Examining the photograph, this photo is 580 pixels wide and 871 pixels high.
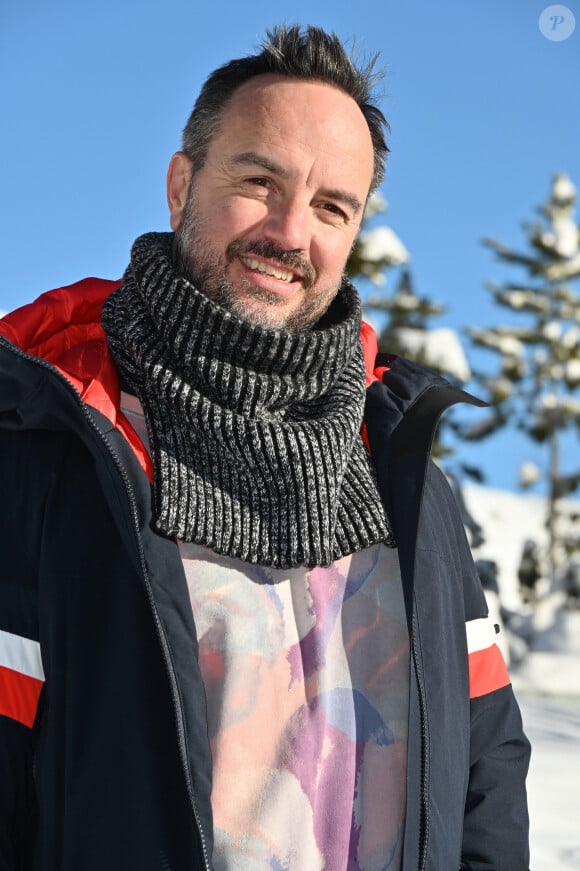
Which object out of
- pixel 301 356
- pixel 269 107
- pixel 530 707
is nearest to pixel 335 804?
pixel 301 356

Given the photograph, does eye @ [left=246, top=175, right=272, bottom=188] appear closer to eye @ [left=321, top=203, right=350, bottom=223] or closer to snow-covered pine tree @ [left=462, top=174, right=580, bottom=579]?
eye @ [left=321, top=203, right=350, bottom=223]

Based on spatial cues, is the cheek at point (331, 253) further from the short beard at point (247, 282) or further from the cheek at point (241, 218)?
the cheek at point (241, 218)

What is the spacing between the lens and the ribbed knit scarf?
82.0 inches

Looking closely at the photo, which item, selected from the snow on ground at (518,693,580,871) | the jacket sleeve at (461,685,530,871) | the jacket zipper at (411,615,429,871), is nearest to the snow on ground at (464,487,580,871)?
the snow on ground at (518,693,580,871)

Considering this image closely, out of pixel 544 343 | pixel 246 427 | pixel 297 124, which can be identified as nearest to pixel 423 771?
pixel 246 427

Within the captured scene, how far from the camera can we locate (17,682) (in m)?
1.86

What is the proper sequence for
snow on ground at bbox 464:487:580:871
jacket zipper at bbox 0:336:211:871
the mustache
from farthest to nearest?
snow on ground at bbox 464:487:580:871
the mustache
jacket zipper at bbox 0:336:211:871

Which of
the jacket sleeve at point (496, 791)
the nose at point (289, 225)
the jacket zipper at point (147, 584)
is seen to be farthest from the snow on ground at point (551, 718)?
the nose at point (289, 225)

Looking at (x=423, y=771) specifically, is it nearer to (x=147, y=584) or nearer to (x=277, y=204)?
(x=147, y=584)

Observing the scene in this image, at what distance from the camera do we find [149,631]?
1859 mm

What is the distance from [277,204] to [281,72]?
38cm

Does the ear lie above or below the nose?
above

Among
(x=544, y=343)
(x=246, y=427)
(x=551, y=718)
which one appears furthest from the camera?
(x=544, y=343)

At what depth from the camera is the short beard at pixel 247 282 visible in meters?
2.23
